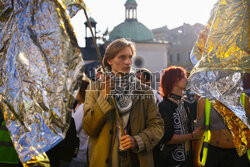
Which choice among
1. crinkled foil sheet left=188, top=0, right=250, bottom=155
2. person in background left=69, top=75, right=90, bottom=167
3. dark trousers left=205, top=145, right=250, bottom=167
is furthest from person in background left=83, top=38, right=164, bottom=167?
dark trousers left=205, top=145, right=250, bottom=167

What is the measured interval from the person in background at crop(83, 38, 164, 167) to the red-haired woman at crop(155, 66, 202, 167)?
582 millimetres

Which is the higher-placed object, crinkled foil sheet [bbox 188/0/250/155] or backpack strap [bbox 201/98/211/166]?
crinkled foil sheet [bbox 188/0/250/155]

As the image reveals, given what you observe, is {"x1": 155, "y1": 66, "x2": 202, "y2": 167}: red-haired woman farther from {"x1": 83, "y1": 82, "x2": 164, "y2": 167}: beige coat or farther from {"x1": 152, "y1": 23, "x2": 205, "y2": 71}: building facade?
{"x1": 152, "y1": 23, "x2": 205, "y2": 71}: building facade

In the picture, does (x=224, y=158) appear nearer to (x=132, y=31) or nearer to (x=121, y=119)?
(x=121, y=119)

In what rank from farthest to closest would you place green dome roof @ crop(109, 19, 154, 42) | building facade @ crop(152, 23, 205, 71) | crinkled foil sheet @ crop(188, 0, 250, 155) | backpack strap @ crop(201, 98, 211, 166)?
1. building facade @ crop(152, 23, 205, 71)
2. green dome roof @ crop(109, 19, 154, 42)
3. backpack strap @ crop(201, 98, 211, 166)
4. crinkled foil sheet @ crop(188, 0, 250, 155)

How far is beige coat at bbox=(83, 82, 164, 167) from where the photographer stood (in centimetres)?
230

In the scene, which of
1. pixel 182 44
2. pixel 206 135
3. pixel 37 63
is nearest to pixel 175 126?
pixel 206 135

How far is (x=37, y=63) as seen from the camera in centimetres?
169

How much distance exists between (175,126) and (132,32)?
3371 centimetres

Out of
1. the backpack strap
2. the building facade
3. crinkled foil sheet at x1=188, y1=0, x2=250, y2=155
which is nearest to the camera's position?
crinkled foil sheet at x1=188, y1=0, x2=250, y2=155

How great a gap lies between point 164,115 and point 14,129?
5.94 ft

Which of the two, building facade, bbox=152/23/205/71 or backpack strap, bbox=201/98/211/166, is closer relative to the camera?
backpack strap, bbox=201/98/211/166

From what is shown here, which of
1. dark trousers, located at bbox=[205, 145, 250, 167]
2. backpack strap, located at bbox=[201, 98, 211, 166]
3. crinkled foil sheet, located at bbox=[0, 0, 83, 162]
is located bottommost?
dark trousers, located at bbox=[205, 145, 250, 167]

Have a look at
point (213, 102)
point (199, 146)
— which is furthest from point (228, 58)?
point (199, 146)
